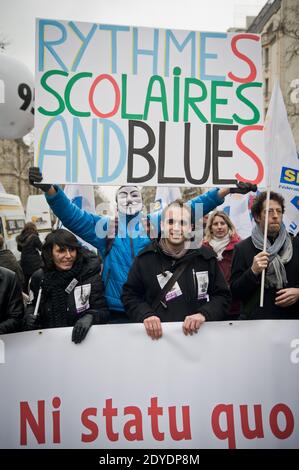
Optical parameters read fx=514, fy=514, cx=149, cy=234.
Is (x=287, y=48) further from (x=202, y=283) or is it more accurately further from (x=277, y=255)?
(x=202, y=283)

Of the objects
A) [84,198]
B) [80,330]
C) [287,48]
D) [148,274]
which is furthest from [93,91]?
[287,48]

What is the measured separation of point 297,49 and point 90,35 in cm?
2066

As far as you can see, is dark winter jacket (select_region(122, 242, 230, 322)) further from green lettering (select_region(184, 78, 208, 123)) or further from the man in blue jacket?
green lettering (select_region(184, 78, 208, 123))

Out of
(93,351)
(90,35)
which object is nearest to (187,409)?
(93,351)

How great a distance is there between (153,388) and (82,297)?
2.13ft

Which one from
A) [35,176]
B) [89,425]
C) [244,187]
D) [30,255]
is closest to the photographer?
[89,425]

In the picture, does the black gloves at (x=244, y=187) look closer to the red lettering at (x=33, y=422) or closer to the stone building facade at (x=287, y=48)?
the red lettering at (x=33, y=422)

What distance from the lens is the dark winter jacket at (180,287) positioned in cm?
282

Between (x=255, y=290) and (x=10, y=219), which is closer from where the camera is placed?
(x=255, y=290)

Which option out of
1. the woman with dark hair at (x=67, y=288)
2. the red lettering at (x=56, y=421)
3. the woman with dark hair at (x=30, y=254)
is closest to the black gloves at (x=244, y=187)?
the woman with dark hair at (x=67, y=288)

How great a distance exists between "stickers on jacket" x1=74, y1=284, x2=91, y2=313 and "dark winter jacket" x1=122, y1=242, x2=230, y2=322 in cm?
23

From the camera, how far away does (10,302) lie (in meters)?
2.99

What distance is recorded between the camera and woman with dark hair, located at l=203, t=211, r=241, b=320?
4.32 m

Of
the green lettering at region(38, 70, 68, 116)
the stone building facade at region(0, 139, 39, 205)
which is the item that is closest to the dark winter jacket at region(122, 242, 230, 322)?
the green lettering at region(38, 70, 68, 116)
